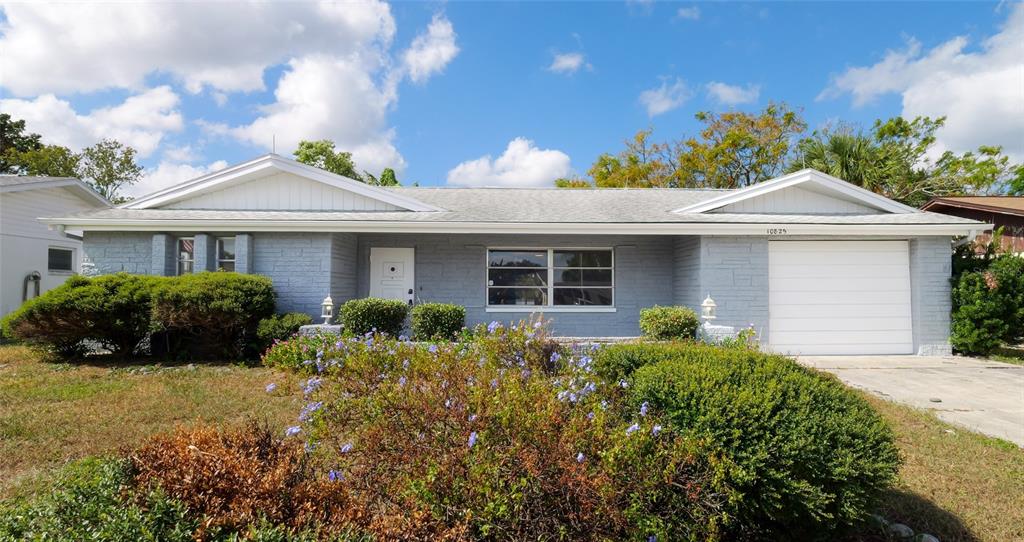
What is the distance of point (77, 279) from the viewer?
9.44 meters

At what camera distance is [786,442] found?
9.41 ft

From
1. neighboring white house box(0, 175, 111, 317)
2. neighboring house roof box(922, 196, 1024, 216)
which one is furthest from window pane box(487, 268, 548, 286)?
neighboring house roof box(922, 196, 1024, 216)

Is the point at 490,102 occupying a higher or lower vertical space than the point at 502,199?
higher

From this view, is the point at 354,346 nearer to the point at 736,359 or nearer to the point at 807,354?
the point at 736,359

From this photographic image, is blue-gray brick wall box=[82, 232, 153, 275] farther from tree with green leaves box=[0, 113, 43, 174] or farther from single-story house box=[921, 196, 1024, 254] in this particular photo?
tree with green leaves box=[0, 113, 43, 174]

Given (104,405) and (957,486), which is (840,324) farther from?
(104,405)

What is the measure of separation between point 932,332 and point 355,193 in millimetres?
13085

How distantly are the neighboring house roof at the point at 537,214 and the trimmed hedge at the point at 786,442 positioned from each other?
7.58 metres

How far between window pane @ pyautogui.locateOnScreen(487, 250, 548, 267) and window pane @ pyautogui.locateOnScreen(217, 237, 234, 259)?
19.0 feet

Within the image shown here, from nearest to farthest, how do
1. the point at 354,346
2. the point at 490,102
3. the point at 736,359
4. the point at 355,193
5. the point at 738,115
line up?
1. the point at 736,359
2. the point at 354,346
3. the point at 355,193
4. the point at 490,102
5. the point at 738,115

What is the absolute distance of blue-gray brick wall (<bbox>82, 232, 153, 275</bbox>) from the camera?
1080 cm

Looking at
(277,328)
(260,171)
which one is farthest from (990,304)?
(260,171)

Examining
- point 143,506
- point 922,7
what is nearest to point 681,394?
point 143,506

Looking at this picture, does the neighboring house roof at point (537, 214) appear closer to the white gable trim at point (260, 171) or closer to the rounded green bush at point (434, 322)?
the white gable trim at point (260, 171)
